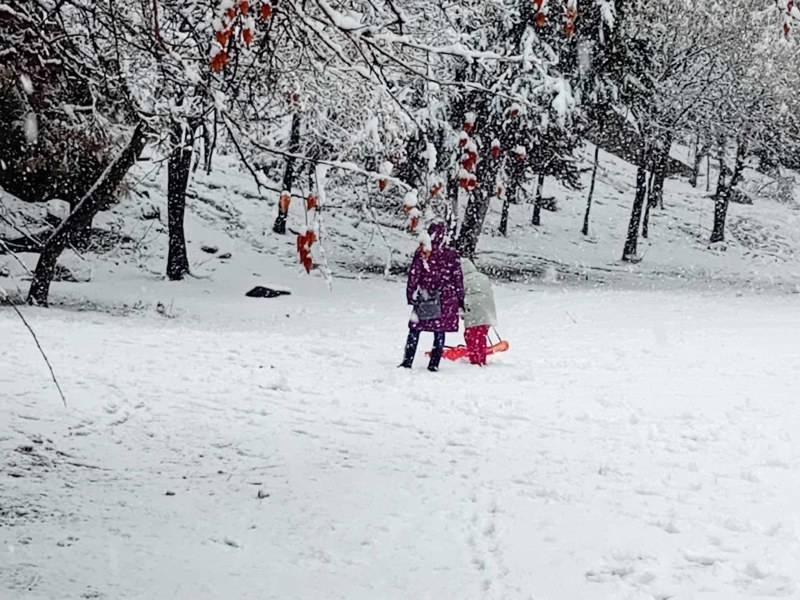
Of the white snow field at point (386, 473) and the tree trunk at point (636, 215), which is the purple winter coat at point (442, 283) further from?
the tree trunk at point (636, 215)

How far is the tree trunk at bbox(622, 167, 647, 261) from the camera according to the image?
3128cm

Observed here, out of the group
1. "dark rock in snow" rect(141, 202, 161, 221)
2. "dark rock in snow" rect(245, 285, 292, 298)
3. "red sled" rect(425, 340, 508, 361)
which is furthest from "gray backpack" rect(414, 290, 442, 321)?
"dark rock in snow" rect(141, 202, 161, 221)

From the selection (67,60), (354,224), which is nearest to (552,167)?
(354,224)

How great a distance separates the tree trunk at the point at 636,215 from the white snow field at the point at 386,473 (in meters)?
19.1

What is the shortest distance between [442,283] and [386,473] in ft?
15.1

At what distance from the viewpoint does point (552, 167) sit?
24.5 m

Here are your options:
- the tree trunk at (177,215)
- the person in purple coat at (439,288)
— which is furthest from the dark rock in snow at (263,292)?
the person in purple coat at (439,288)

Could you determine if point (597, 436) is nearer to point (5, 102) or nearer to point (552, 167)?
point (5, 102)

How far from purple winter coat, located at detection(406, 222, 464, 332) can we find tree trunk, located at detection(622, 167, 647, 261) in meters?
21.5

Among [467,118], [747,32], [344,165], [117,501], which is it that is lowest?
[117,501]

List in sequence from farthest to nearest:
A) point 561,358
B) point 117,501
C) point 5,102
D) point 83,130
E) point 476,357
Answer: point 5,102
point 83,130
point 561,358
point 476,357
point 117,501

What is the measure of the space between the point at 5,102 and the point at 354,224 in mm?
17105

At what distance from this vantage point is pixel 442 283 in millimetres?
10727

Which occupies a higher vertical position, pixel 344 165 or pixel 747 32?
pixel 747 32
